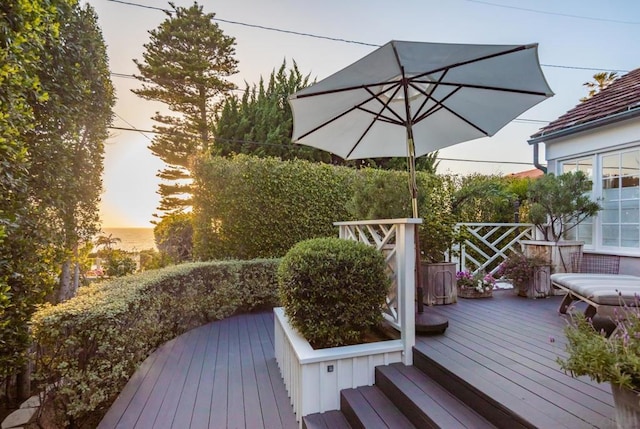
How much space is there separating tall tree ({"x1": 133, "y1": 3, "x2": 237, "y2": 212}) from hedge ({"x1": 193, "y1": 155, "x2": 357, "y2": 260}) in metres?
6.37

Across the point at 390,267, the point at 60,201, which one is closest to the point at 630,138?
the point at 390,267

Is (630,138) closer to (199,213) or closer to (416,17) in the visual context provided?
(416,17)

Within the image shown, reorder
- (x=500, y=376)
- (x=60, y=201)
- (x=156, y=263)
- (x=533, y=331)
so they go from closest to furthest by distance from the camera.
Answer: (x=500, y=376), (x=533, y=331), (x=60, y=201), (x=156, y=263)

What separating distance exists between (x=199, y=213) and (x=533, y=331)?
5.05m

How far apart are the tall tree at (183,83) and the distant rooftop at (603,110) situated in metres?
10.2

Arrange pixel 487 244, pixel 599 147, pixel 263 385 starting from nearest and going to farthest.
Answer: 1. pixel 263 385
2. pixel 599 147
3. pixel 487 244

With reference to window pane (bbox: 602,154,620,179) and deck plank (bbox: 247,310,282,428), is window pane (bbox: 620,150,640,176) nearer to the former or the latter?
→ window pane (bbox: 602,154,620,179)

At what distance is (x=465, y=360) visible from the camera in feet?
7.54

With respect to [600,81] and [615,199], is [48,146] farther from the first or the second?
[600,81]

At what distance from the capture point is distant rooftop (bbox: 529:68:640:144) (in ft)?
14.6

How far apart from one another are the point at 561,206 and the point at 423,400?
420 centimetres

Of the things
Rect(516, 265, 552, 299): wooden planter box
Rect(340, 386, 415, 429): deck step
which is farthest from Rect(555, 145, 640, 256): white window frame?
Rect(340, 386, 415, 429): deck step

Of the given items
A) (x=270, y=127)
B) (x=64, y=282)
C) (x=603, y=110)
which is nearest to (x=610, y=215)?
(x=603, y=110)

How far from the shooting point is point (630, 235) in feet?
14.6
